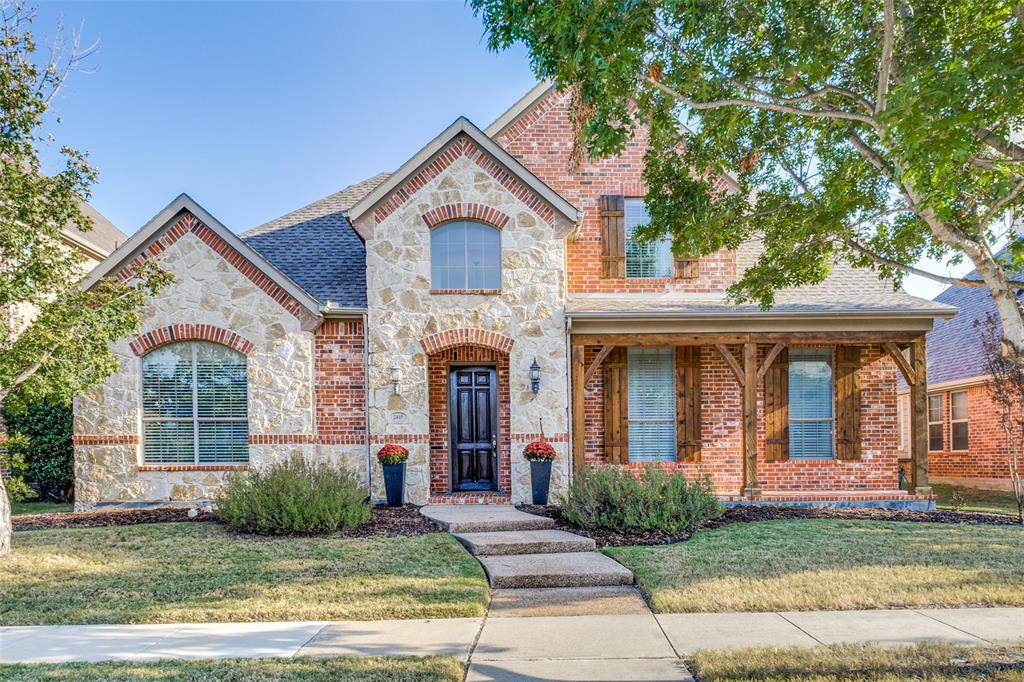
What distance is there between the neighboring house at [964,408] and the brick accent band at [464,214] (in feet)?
34.8

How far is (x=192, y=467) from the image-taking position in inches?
452

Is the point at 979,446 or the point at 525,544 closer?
the point at 525,544

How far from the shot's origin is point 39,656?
195 inches

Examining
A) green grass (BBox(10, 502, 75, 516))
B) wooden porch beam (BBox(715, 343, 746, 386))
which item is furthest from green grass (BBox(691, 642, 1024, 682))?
green grass (BBox(10, 502, 75, 516))

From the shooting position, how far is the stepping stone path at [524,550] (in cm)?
704

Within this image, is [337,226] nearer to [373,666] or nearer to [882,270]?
[882,270]

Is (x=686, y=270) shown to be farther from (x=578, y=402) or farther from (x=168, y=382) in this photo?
(x=168, y=382)

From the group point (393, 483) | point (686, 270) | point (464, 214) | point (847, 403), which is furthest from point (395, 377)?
point (847, 403)

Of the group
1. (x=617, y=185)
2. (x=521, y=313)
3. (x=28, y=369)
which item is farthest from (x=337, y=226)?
(x=28, y=369)

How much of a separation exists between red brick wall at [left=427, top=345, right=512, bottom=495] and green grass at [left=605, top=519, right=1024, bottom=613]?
422 cm

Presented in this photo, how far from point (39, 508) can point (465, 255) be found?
8.74m

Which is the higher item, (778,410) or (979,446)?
(778,410)

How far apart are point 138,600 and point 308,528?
284cm

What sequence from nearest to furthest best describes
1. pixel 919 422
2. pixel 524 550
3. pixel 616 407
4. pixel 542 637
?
pixel 542 637, pixel 524 550, pixel 919 422, pixel 616 407
